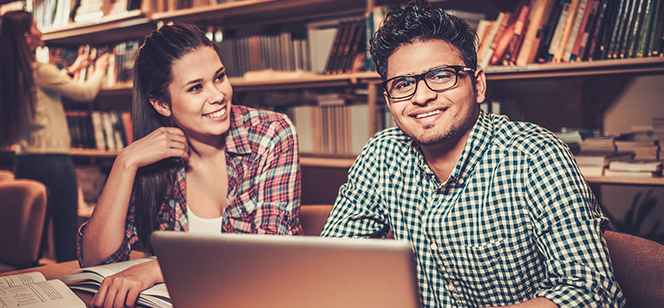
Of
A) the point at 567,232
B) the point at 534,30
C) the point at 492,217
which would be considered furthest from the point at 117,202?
the point at 534,30

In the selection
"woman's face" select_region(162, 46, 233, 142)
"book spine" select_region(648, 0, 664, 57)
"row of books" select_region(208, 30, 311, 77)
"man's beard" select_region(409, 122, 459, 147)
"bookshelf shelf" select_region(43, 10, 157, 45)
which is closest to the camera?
"man's beard" select_region(409, 122, 459, 147)

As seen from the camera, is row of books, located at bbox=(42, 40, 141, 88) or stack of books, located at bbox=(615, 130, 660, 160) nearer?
stack of books, located at bbox=(615, 130, 660, 160)

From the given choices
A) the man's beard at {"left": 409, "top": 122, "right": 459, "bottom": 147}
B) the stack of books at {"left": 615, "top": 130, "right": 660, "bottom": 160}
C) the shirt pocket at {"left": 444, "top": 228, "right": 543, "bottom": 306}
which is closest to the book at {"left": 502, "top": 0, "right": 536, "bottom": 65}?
the stack of books at {"left": 615, "top": 130, "right": 660, "bottom": 160}

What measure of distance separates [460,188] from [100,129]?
2.78 metres

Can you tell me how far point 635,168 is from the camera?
4.98ft

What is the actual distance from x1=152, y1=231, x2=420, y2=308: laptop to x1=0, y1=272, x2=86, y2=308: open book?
35 centimetres

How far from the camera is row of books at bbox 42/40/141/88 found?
9.46ft

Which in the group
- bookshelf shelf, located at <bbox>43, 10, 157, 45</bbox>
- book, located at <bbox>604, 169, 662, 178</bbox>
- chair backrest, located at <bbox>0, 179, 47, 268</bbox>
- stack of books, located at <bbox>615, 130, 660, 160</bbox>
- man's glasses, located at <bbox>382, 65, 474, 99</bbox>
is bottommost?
chair backrest, located at <bbox>0, 179, 47, 268</bbox>

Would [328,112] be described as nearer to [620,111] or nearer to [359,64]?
[359,64]

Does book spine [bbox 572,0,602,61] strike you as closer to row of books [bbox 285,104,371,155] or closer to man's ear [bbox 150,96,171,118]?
row of books [bbox 285,104,371,155]

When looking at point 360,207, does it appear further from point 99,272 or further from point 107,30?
point 107,30

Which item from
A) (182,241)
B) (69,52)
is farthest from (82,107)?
(182,241)

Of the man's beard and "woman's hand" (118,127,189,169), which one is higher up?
the man's beard

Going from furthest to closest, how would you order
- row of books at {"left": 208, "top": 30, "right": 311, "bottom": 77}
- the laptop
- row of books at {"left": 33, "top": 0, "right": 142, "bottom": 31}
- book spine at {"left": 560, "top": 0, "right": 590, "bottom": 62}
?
row of books at {"left": 33, "top": 0, "right": 142, "bottom": 31}
row of books at {"left": 208, "top": 30, "right": 311, "bottom": 77}
book spine at {"left": 560, "top": 0, "right": 590, "bottom": 62}
the laptop
